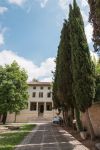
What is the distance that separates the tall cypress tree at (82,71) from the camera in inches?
709

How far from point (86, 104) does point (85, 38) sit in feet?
15.8

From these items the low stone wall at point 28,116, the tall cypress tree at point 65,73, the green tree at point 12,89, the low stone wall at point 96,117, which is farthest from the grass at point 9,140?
the low stone wall at point 28,116

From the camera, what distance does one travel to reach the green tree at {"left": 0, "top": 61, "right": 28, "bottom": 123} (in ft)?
167

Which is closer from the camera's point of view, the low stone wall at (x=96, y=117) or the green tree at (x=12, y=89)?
the low stone wall at (x=96, y=117)

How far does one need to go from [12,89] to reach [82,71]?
34858 millimetres

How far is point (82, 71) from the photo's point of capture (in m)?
18.4

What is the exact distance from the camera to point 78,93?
725 inches

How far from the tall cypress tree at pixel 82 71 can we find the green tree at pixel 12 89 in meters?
33.3

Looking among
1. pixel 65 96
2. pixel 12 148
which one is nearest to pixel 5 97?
pixel 65 96

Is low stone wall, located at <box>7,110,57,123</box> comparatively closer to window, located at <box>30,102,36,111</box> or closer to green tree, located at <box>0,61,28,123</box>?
window, located at <box>30,102,36,111</box>

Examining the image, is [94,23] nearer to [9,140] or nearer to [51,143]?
[51,143]

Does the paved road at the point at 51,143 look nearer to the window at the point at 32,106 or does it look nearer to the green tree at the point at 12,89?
the green tree at the point at 12,89

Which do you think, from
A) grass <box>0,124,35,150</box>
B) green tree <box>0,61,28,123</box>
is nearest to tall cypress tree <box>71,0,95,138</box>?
grass <box>0,124,35,150</box>

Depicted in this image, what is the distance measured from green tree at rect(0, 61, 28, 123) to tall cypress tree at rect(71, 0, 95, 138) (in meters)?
33.3
